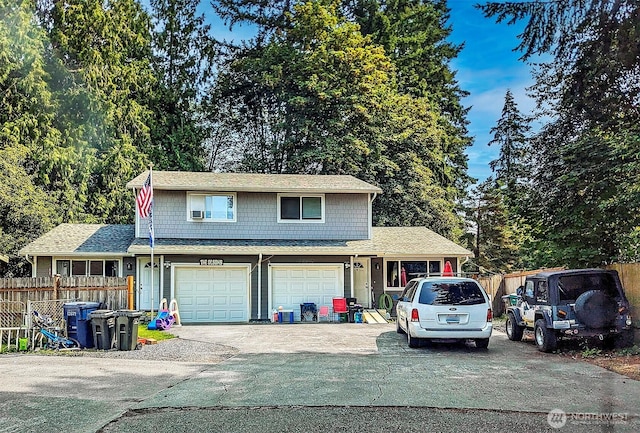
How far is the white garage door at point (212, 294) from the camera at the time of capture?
68.2 ft

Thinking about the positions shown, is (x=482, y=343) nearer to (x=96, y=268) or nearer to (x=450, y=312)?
(x=450, y=312)

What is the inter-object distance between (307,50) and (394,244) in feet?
55.4

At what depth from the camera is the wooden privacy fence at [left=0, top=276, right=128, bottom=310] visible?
15.0 m

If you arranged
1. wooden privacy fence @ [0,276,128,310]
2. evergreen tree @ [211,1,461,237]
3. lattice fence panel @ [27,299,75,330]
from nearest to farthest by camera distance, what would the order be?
lattice fence panel @ [27,299,75,330]
wooden privacy fence @ [0,276,128,310]
evergreen tree @ [211,1,461,237]

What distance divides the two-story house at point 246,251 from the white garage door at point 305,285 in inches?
1.4

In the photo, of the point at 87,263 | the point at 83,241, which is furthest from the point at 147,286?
the point at 83,241

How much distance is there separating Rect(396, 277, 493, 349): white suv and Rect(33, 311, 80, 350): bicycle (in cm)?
777

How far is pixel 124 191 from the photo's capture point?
32.8m

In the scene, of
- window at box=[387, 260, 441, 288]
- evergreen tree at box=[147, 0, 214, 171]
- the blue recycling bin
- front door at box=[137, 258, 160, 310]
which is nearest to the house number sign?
front door at box=[137, 258, 160, 310]

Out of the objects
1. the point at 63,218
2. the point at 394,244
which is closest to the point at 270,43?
the point at 63,218

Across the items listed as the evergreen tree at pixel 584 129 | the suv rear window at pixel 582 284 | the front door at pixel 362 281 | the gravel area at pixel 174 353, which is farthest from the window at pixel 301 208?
the suv rear window at pixel 582 284

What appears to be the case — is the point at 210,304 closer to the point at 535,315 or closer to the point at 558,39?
the point at 535,315

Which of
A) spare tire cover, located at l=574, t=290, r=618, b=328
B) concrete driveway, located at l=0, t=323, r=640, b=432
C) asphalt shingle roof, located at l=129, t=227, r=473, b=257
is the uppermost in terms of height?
asphalt shingle roof, located at l=129, t=227, r=473, b=257

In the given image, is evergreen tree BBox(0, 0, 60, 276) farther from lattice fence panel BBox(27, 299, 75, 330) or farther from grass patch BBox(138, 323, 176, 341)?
lattice fence panel BBox(27, 299, 75, 330)
